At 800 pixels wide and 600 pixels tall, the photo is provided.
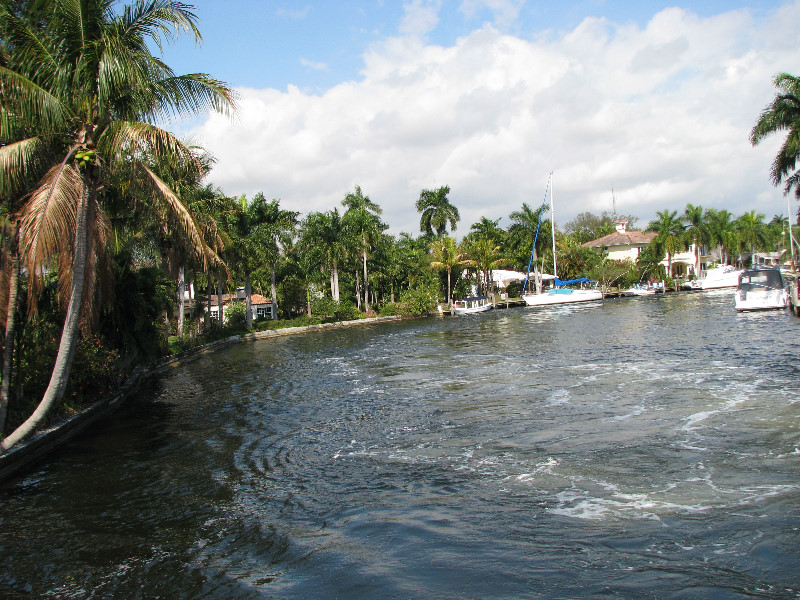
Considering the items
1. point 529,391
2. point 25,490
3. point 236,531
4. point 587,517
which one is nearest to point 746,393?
point 529,391

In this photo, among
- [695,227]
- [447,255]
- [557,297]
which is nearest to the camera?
[557,297]

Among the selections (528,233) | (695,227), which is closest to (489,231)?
(528,233)

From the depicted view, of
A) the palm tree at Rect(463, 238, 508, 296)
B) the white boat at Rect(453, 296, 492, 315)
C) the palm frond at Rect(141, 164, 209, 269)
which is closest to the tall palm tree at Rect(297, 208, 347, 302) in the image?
the white boat at Rect(453, 296, 492, 315)

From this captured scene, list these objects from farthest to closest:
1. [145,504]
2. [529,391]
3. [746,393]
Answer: [529,391] < [746,393] < [145,504]

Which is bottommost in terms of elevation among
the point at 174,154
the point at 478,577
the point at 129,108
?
the point at 478,577

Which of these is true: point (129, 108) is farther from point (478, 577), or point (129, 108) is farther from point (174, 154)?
point (478, 577)

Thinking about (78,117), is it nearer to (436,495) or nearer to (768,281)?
(436,495)

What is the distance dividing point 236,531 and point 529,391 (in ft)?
34.6

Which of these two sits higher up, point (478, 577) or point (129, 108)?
point (129, 108)

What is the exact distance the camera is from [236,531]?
7797 mm

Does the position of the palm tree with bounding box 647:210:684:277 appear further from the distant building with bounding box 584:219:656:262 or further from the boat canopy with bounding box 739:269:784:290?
the boat canopy with bounding box 739:269:784:290

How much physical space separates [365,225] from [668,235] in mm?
43580

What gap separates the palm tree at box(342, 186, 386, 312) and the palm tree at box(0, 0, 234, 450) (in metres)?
45.0

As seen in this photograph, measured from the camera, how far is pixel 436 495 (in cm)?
877
